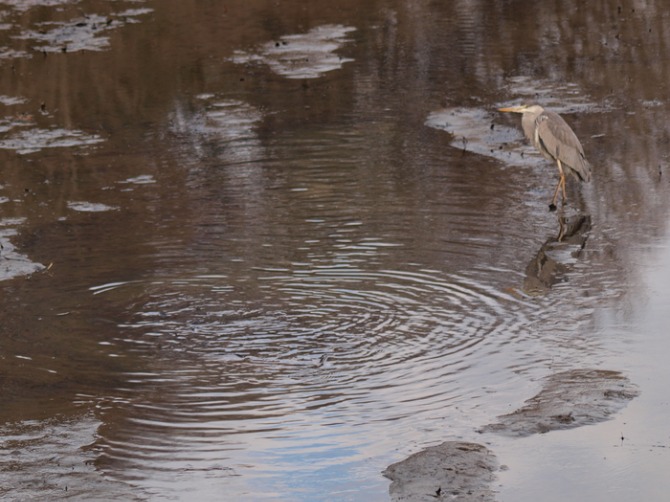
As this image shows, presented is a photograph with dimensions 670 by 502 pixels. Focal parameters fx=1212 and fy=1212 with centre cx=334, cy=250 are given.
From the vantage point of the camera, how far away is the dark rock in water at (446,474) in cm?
579

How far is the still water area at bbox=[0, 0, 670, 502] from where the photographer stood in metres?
6.46

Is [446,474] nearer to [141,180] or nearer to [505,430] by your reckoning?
[505,430]

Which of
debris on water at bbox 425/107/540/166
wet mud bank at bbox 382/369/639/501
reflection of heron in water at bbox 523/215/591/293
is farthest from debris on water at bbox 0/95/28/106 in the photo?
wet mud bank at bbox 382/369/639/501

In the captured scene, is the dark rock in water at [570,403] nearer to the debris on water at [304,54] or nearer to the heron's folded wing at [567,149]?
the heron's folded wing at [567,149]

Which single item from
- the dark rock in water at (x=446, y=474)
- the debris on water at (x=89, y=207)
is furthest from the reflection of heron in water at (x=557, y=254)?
the debris on water at (x=89, y=207)

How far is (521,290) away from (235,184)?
3880 mm

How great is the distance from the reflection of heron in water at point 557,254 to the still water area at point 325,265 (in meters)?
0.03

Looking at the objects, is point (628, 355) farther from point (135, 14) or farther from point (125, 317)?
point (135, 14)

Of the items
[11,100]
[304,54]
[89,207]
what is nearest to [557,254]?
[89,207]

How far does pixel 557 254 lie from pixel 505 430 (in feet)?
11.1

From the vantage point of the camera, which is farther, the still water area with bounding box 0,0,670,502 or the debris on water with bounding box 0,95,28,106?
the debris on water with bounding box 0,95,28,106

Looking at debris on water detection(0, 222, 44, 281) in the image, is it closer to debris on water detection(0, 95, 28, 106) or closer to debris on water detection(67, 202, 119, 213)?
debris on water detection(67, 202, 119, 213)

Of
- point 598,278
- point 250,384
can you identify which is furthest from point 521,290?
point 250,384

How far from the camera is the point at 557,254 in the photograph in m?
9.67
